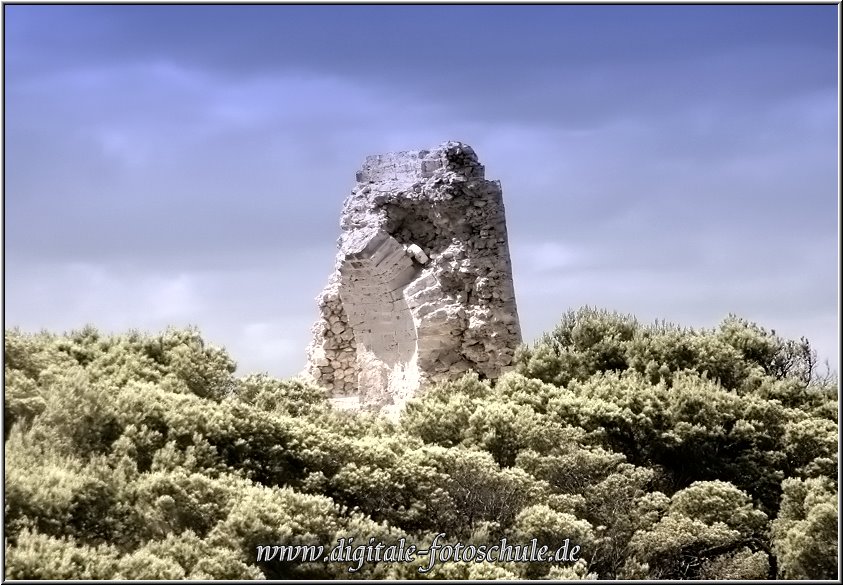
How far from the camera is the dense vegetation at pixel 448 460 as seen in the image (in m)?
8.66

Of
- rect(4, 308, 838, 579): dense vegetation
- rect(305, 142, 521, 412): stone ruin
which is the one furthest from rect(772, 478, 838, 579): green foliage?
rect(305, 142, 521, 412): stone ruin

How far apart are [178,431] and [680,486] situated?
4861 millimetres

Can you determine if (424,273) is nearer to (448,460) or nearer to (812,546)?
(448,460)

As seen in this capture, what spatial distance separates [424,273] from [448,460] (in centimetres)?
375

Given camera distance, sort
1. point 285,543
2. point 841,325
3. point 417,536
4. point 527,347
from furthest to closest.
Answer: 1. point 527,347
2. point 841,325
3. point 417,536
4. point 285,543

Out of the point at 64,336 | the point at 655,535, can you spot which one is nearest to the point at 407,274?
the point at 64,336

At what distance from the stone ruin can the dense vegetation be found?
0.83 meters

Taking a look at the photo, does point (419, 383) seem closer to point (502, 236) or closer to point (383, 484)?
point (502, 236)

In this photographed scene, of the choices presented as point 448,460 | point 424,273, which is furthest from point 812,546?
point 424,273

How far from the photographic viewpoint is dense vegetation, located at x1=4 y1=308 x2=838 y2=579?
8.66 m

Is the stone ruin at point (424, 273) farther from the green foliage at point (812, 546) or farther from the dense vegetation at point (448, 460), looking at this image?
the green foliage at point (812, 546)

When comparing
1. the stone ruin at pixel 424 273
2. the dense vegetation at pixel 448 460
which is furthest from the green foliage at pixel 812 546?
the stone ruin at pixel 424 273

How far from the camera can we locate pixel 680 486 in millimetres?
11195

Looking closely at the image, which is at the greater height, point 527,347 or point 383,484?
point 527,347
